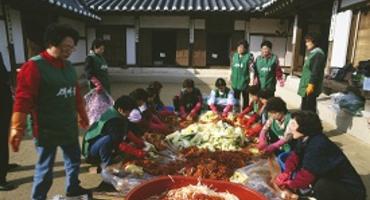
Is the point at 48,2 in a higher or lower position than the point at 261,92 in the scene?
higher

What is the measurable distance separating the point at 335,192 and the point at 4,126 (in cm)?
392

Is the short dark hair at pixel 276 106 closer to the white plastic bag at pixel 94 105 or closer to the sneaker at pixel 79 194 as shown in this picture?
the sneaker at pixel 79 194

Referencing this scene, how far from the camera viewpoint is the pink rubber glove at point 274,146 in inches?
165

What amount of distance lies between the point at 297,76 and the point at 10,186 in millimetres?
10005

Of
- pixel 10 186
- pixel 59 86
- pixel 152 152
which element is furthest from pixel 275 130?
pixel 10 186

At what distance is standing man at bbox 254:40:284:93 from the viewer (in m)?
6.47

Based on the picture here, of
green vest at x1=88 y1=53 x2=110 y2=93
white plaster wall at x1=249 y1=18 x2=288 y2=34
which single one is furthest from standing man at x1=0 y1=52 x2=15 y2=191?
white plaster wall at x1=249 y1=18 x2=288 y2=34

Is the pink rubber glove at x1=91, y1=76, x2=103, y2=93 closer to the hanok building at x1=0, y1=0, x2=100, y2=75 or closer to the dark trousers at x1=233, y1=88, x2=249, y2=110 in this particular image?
the dark trousers at x1=233, y1=88, x2=249, y2=110

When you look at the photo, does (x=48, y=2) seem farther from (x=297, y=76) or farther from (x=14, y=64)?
(x=297, y=76)

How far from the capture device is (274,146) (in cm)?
430

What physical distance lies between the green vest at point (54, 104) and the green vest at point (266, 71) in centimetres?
446

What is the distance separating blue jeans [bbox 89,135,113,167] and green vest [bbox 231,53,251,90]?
397 centimetres

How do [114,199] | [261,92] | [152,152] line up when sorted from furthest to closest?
[261,92] → [152,152] → [114,199]

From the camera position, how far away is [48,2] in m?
8.75
